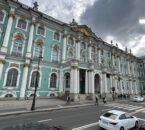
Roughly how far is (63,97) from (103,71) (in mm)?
13577

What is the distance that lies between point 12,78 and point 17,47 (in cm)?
646

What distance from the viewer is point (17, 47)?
2702cm

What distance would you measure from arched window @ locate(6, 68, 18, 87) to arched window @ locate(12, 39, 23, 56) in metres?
3.48

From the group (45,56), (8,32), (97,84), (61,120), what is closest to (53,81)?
(45,56)

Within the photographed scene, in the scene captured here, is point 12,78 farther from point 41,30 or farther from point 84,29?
point 84,29

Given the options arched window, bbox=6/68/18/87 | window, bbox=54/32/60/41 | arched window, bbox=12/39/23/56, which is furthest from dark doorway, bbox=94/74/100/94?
arched window, bbox=6/68/18/87

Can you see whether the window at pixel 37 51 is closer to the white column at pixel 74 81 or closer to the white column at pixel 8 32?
the white column at pixel 8 32

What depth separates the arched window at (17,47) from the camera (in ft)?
87.1

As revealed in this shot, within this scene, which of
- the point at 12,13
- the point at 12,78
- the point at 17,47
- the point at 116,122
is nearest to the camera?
the point at 116,122

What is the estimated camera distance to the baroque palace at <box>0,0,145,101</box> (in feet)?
83.2

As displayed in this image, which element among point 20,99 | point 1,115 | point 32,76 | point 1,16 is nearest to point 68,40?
point 32,76

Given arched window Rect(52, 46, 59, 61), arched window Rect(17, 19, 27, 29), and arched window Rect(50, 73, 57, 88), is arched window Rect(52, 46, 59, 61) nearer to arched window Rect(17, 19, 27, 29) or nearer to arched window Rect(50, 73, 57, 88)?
arched window Rect(50, 73, 57, 88)

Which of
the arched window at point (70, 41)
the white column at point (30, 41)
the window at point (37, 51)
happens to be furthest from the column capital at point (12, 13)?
the arched window at point (70, 41)

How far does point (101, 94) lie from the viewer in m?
34.1
